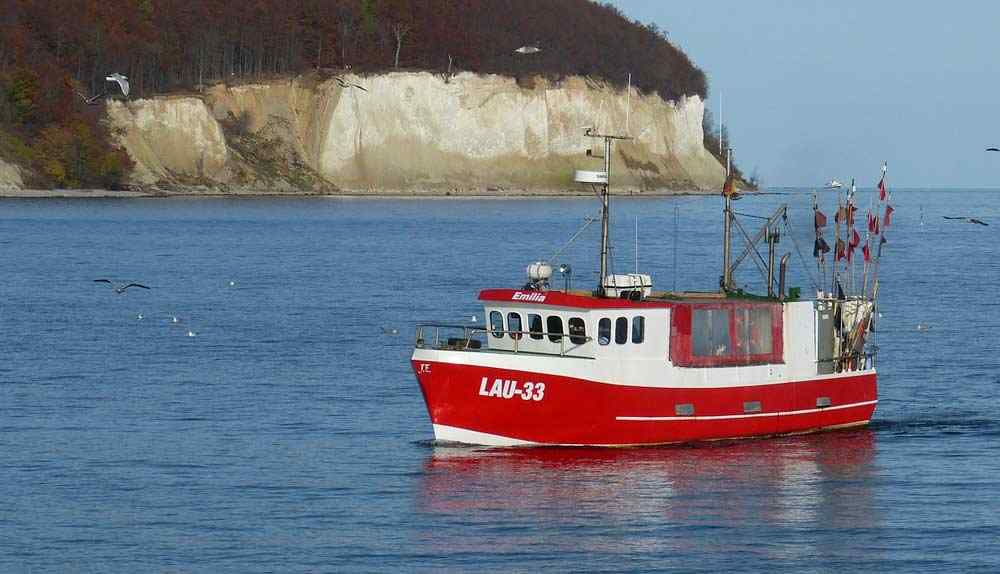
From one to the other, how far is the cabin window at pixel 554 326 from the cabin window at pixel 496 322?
1181 mm

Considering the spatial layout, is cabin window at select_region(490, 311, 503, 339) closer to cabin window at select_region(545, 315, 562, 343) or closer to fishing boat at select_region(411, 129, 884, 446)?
fishing boat at select_region(411, 129, 884, 446)

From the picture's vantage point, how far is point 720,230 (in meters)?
164

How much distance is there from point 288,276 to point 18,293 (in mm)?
18011

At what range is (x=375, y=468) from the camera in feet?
130

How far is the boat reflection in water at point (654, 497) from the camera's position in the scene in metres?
33.0

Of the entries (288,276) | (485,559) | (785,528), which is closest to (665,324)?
(785,528)

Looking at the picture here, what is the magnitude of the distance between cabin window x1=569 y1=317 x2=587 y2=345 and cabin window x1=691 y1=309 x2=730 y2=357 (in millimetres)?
2621

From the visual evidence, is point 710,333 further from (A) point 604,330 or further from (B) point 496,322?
(B) point 496,322

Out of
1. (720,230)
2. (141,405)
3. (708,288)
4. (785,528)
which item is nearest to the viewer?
(785,528)

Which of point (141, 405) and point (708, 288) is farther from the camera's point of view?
point (708, 288)

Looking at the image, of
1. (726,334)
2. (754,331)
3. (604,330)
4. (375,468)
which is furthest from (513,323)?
(754,331)

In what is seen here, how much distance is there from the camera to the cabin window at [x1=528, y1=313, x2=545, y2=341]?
4059 centimetres

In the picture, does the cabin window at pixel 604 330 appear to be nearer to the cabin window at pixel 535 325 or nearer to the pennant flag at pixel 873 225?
the cabin window at pixel 535 325

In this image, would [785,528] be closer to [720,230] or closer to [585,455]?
[585,455]
